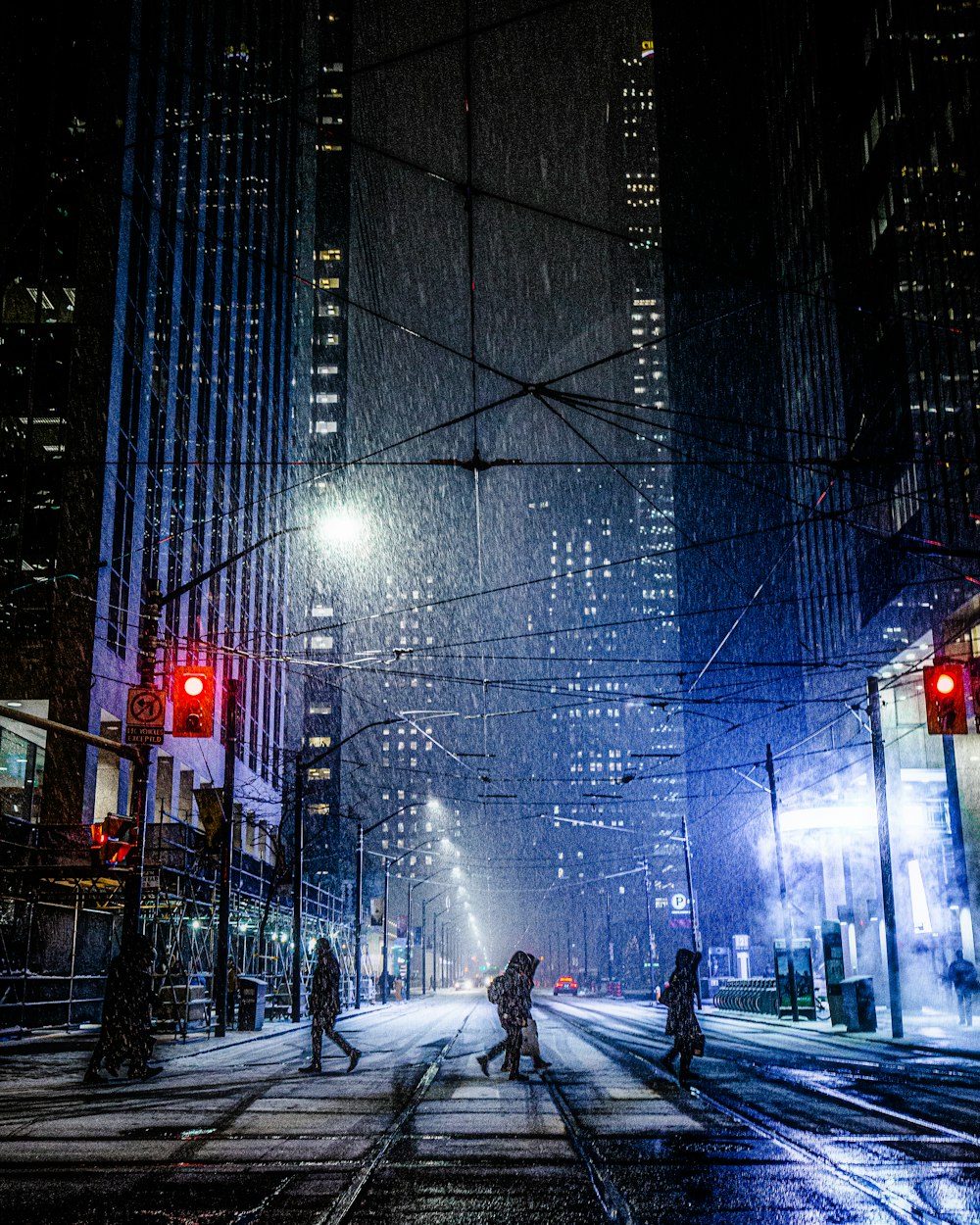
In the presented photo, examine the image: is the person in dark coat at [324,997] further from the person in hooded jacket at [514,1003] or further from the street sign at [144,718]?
the street sign at [144,718]

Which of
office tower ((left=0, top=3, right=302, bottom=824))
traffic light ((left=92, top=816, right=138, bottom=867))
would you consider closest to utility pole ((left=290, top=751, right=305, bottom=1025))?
office tower ((left=0, top=3, right=302, bottom=824))

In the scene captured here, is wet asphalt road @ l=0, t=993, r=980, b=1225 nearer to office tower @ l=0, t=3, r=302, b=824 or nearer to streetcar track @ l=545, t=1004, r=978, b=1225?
streetcar track @ l=545, t=1004, r=978, b=1225

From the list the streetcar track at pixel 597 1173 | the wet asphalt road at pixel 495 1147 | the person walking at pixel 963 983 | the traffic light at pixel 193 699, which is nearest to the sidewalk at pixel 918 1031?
the person walking at pixel 963 983

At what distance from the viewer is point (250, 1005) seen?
31.0 metres

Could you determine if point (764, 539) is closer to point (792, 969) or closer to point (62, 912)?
point (792, 969)

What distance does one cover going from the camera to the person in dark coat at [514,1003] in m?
14.9

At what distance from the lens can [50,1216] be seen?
6.43m

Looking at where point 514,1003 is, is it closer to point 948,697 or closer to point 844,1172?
point 844,1172

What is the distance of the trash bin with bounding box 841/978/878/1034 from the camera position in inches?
1153

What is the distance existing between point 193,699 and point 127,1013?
4.66m

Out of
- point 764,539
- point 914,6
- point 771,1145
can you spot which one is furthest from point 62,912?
point 764,539

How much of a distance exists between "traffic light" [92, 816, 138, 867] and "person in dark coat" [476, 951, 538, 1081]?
22.1ft

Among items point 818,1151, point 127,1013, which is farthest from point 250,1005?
point 818,1151

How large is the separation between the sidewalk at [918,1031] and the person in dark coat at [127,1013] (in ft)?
46.3
